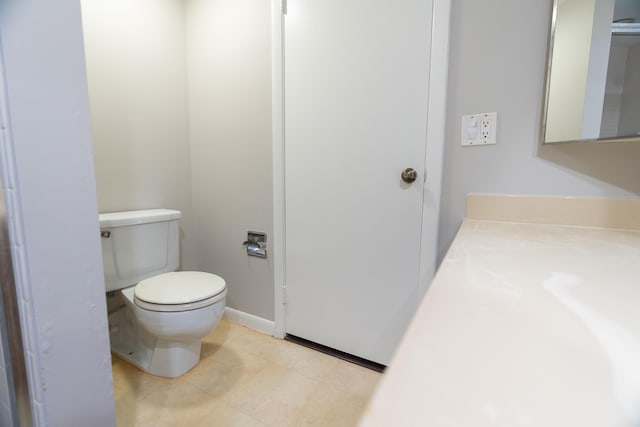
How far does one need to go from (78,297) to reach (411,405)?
83cm

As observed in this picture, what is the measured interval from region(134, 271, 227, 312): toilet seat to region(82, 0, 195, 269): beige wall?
531mm

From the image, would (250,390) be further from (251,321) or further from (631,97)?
(631,97)

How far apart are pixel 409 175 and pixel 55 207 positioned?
1148mm

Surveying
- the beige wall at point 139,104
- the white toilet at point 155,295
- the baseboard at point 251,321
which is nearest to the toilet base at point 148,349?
the white toilet at point 155,295

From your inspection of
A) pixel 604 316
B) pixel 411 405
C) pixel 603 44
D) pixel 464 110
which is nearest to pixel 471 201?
pixel 464 110

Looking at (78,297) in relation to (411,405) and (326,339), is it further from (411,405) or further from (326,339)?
(326,339)

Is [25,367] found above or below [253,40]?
below

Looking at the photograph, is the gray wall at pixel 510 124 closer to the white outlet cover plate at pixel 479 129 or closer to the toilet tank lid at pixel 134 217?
the white outlet cover plate at pixel 479 129

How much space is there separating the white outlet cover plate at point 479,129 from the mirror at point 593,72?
0.15m

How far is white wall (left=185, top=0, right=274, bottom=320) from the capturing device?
163cm

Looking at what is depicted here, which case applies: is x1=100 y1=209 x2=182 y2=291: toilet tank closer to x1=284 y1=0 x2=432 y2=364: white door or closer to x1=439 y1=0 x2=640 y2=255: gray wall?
x1=284 y1=0 x2=432 y2=364: white door

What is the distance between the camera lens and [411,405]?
22 centimetres

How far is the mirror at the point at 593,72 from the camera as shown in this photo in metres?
0.89

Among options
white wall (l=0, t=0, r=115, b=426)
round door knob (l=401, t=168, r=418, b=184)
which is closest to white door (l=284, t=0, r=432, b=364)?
round door knob (l=401, t=168, r=418, b=184)
